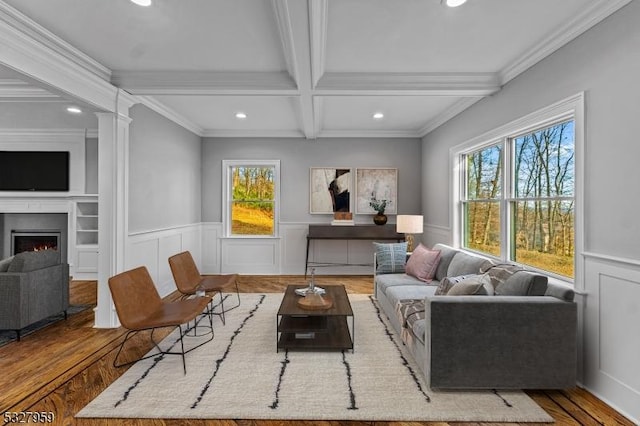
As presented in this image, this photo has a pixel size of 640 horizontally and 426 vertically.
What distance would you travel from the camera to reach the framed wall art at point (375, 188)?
614 cm

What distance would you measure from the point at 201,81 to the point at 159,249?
234 centimetres

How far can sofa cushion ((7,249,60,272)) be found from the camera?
3.27 meters

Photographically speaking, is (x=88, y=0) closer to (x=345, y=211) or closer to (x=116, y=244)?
(x=116, y=244)

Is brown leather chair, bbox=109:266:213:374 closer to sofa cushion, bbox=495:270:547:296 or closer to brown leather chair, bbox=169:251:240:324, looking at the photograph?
brown leather chair, bbox=169:251:240:324

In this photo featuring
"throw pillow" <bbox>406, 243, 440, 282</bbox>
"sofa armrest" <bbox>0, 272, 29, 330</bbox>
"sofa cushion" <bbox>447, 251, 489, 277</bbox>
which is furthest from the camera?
"throw pillow" <bbox>406, 243, 440, 282</bbox>

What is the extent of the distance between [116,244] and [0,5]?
85.8 inches

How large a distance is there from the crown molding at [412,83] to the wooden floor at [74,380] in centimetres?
281

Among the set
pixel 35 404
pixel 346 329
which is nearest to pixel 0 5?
pixel 35 404

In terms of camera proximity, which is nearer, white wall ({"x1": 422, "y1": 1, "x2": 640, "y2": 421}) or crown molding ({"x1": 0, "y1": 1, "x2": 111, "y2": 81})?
white wall ({"x1": 422, "y1": 1, "x2": 640, "y2": 421})

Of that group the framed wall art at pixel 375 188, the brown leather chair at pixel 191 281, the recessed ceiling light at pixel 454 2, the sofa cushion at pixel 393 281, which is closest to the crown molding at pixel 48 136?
the brown leather chair at pixel 191 281

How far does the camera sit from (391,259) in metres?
4.29

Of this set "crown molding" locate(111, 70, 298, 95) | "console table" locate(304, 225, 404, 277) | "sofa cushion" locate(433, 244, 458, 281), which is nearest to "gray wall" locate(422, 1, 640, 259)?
"sofa cushion" locate(433, 244, 458, 281)

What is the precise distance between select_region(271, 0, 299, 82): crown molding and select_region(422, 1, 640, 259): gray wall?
212 centimetres

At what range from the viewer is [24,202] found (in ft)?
18.9
